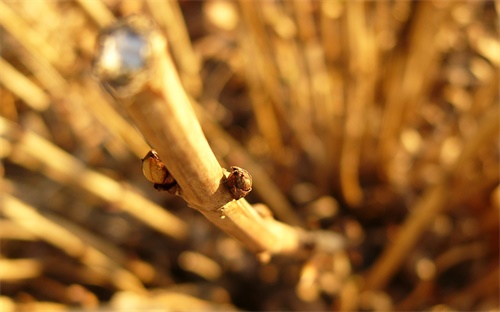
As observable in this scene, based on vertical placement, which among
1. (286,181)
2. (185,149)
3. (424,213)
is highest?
(286,181)

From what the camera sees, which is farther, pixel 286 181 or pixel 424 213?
pixel 286 181

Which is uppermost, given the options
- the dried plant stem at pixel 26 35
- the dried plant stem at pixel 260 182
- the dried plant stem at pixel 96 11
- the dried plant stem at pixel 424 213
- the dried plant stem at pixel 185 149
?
the dried plant stem at pixel 96 11

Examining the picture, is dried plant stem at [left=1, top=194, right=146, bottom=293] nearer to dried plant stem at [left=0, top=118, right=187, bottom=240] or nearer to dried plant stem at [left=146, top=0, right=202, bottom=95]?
dried plant stem at [left=0, top=118, right=187, bottom=240]

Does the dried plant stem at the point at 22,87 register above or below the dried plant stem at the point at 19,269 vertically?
above

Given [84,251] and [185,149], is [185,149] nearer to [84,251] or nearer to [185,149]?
[185,149]

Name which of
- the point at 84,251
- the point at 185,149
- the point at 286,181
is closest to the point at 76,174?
the point at 84,251

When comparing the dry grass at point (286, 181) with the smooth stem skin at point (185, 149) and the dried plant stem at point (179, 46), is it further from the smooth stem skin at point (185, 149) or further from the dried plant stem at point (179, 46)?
the smooth stem skin at point (185, 149)

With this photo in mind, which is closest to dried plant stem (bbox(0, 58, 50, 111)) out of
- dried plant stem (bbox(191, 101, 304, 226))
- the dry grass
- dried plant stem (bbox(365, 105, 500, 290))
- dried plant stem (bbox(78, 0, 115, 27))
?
the dry grass

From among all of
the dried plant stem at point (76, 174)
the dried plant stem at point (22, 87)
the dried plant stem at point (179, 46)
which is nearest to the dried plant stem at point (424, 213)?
the dried plant stem at point (76, 174)

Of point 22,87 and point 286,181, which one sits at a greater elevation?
point 22,87

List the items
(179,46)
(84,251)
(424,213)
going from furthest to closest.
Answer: (179,46) → (84,251) → (424,213)
